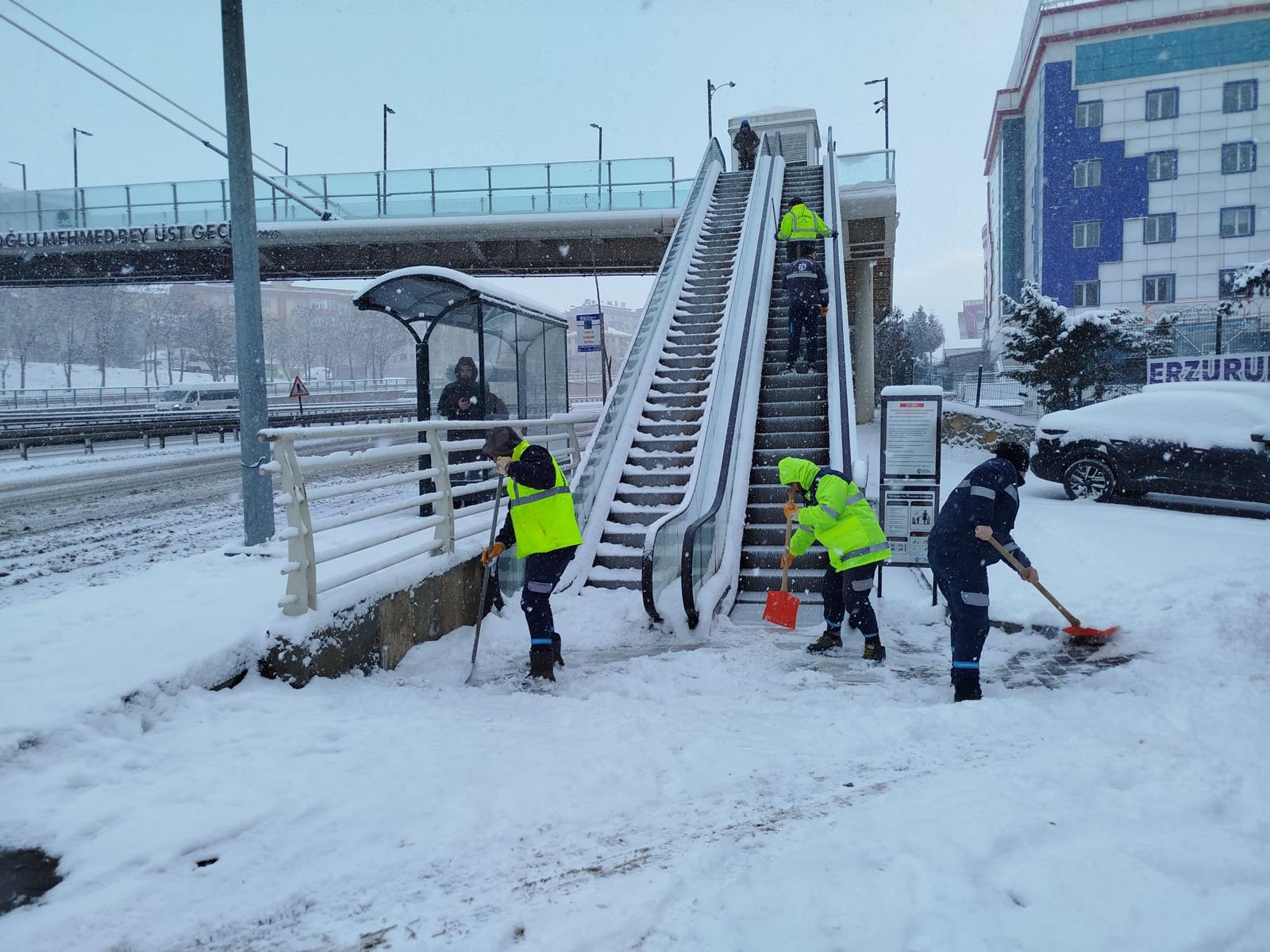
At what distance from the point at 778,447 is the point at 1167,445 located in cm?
570

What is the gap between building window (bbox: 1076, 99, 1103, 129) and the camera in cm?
3719

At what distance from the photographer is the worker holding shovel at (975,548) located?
5027 millimetres

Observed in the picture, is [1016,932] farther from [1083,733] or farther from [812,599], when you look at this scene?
[812,599]

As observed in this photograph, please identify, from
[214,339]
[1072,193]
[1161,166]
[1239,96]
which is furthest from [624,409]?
[214,339]

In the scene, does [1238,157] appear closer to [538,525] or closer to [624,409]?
[624,409]

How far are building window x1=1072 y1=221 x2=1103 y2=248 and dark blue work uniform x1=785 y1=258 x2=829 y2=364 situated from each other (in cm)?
3323

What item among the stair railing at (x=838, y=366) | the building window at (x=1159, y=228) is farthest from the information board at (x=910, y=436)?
the building window at (x=1159, y=228)

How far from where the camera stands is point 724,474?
26.9ft

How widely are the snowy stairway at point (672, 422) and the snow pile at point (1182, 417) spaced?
537 centimetres

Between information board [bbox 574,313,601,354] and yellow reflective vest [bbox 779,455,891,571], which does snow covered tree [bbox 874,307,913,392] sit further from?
yellow reflective vest [bbox 779,455,891,571]

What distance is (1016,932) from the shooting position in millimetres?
2545

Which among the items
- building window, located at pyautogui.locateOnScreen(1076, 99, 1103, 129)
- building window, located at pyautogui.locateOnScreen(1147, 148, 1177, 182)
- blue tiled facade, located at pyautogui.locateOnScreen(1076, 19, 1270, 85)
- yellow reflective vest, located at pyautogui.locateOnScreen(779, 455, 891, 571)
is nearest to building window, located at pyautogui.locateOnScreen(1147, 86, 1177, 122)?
blue tiled facade, located at pyautogui.locateOnScreen(1076, 19, 1270, 85)

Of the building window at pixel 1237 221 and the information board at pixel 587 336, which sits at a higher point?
the building window at pixel 1237 221

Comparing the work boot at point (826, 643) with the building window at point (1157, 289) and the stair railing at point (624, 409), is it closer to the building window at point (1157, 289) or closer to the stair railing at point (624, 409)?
the stair railing at point (624, 409)
